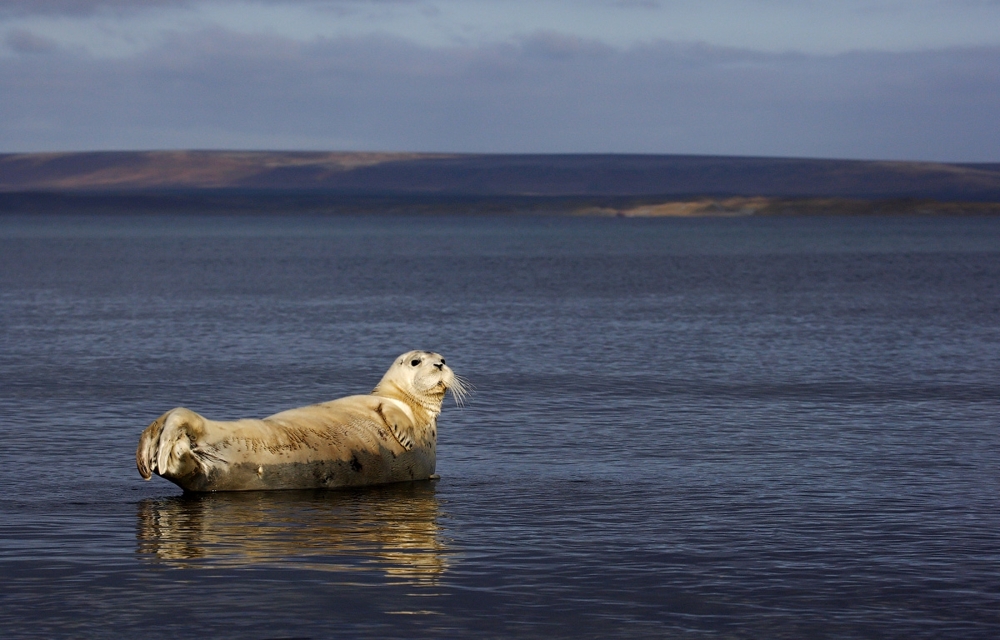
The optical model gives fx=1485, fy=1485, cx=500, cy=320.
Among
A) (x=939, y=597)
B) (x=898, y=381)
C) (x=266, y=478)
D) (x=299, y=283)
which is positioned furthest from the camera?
(x=299, y=283)

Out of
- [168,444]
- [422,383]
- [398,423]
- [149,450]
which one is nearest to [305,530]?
[168,444]

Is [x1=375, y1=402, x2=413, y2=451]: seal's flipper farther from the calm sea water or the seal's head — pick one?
the calm sea water

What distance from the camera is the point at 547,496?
12.0 meters

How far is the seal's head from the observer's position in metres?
13.1

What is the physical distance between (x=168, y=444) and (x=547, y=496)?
3037 millimetres

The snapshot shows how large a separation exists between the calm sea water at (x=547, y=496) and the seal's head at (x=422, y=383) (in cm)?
72

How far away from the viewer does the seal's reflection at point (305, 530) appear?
9.54 m

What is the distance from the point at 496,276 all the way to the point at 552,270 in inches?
320

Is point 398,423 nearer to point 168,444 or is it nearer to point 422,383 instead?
point 422,383

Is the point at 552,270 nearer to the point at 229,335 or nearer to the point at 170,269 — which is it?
the point at 170,269

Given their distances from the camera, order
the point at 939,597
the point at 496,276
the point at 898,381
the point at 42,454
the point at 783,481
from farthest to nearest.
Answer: the point at 496,276 < the point at 898,381 < the point at 42,454 < the point at 783,481 < the point at 939,597

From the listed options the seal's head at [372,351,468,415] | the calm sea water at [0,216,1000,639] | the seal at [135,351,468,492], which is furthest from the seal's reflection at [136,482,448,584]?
the seal's head at [372,351,468,415]

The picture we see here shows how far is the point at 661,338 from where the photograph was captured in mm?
28984

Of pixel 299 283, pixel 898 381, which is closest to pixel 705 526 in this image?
pixel 898 381
